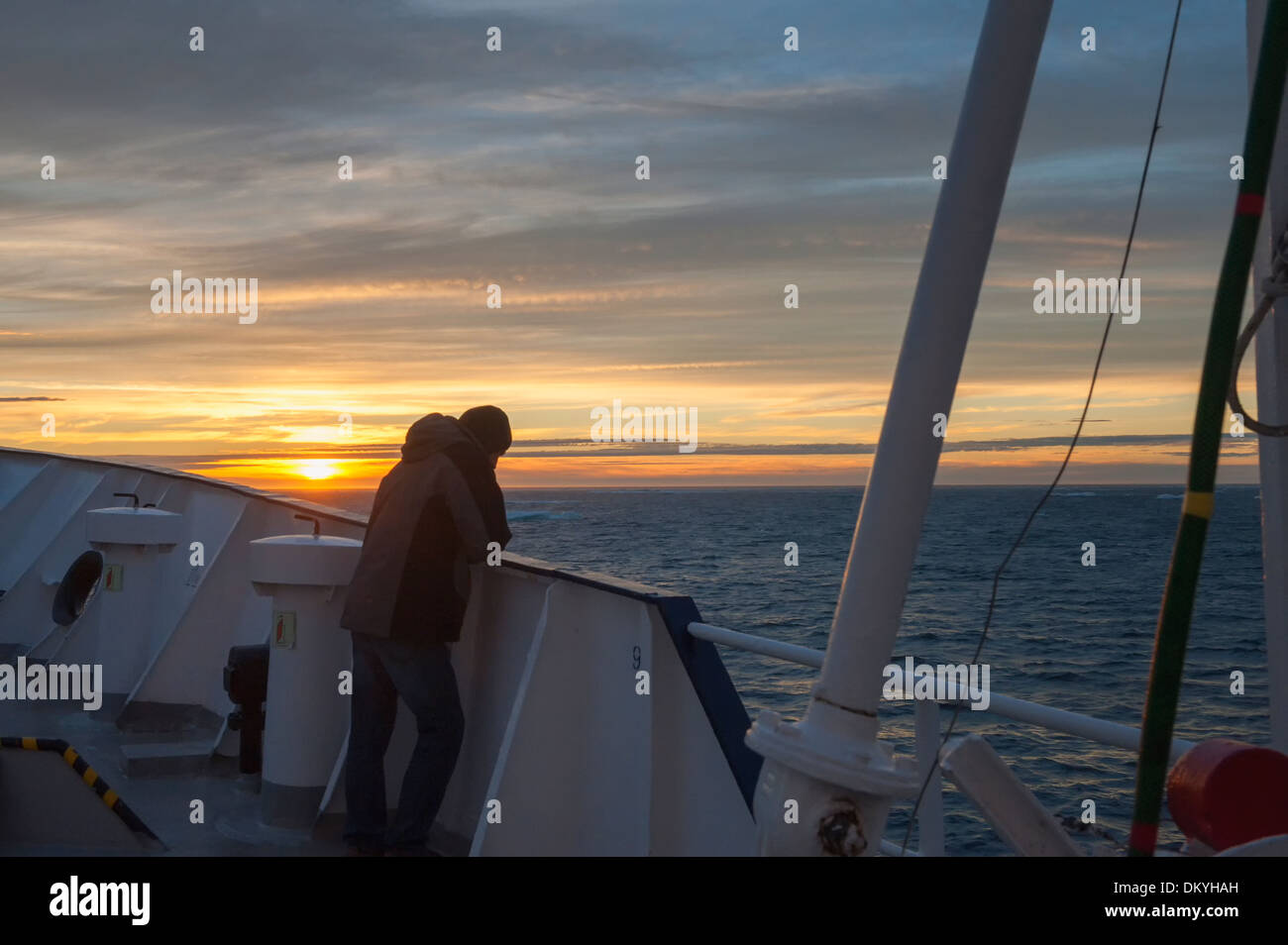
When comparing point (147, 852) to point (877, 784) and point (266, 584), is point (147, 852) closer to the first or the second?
point (266, 584)

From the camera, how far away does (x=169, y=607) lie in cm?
699

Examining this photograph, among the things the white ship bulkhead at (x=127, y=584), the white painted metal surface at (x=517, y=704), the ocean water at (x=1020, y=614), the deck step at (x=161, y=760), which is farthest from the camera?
the ocean water at (x=1020, y=614)

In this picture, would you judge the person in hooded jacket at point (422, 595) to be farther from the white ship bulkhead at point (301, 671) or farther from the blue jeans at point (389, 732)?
the white ship bulkhead at point (301, 671)

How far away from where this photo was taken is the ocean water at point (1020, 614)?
2016 centimetres

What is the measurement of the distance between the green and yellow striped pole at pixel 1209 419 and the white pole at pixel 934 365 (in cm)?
43

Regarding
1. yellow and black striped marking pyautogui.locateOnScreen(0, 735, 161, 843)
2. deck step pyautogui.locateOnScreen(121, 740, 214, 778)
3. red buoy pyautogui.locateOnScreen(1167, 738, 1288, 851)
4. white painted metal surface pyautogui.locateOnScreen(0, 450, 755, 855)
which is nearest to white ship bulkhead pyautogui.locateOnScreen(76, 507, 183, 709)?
white painted metal surface pyautogui.locateOnScreen(0, 450, 755, 855)

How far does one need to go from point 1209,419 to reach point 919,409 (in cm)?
51

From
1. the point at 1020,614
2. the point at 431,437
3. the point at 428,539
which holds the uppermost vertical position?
the point at 431,437

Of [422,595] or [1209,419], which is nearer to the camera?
[1209,419]
